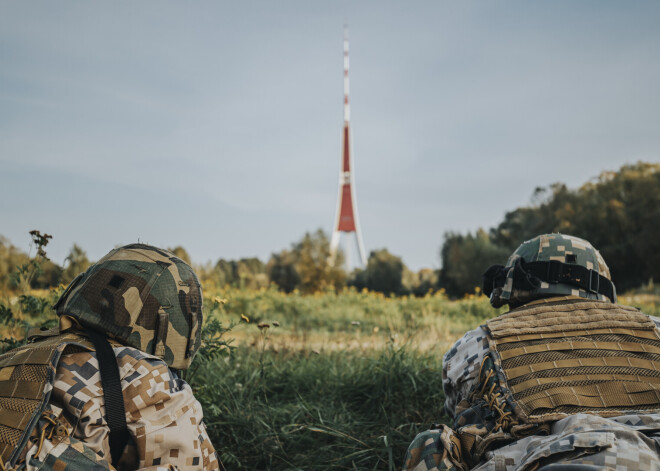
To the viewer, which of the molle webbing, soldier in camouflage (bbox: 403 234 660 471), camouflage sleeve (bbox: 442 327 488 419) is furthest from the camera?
camouflage sleeve (bbox: 442 327 488 419)

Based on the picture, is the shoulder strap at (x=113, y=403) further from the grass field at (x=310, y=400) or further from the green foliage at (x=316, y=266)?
the green foliage at (x=316, y=266)

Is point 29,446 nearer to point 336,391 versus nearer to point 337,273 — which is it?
point 336,391

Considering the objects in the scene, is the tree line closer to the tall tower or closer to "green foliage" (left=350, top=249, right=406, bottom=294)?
"green foliage" (left=350, top=249, right=406, bottom=294)

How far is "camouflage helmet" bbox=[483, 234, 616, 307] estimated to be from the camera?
3.06 meters

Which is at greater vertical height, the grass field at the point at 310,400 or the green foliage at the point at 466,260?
the grass field at the point at 310,400

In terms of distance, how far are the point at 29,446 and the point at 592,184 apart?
3673 centimetres

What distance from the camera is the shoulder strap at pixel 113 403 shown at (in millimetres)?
2010

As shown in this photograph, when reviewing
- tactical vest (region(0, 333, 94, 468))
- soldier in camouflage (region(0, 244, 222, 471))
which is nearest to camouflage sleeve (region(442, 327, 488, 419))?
soldier in camouflage (region(0, 244, 222, 471))

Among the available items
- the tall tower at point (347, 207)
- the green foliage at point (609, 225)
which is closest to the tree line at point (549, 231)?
the green foliage at point (609, 225)

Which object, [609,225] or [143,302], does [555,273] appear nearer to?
[143,302]

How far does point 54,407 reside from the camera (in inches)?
77.7

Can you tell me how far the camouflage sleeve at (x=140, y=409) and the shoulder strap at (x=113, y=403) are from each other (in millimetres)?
25

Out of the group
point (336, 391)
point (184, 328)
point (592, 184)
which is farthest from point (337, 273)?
point (184, 328)

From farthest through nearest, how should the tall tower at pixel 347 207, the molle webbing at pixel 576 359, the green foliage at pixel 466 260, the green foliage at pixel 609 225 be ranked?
the tall tower at pixel 347 207
the green foliage at pixel 466 260
the green foliage at pixel 609 225
the molle webbing at pixel 576 359
